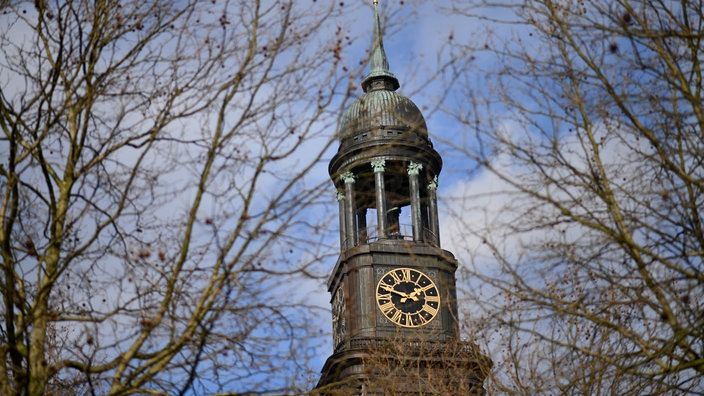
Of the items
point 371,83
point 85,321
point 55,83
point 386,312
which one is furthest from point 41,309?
point 371,83

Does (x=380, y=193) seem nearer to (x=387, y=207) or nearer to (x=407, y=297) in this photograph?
(x=387, y=207)

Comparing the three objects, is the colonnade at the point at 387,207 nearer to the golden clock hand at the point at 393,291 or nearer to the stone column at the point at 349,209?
the stone column at the point at 349,209

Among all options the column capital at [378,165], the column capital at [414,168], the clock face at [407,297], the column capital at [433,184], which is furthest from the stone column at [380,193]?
the column capital at [433,184]

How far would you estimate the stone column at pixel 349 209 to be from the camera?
3500 cm

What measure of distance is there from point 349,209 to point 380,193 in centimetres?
118

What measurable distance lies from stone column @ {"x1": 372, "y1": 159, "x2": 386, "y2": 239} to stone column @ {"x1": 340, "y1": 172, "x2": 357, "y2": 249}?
88 centimetres

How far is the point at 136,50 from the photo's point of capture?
11062 millimetres

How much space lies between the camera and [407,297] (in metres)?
34.2

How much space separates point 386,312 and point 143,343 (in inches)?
951

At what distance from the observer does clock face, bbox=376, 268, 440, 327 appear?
33719mm

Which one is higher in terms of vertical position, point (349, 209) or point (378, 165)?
point (378, 165)

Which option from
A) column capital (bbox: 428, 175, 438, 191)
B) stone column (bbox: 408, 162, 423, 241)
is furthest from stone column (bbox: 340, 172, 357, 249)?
column capital (bbox: 428, 175, 438, 191)

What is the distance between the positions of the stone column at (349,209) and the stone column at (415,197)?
1.88 meters

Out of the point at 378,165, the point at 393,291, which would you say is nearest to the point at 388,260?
the point at 393,291
